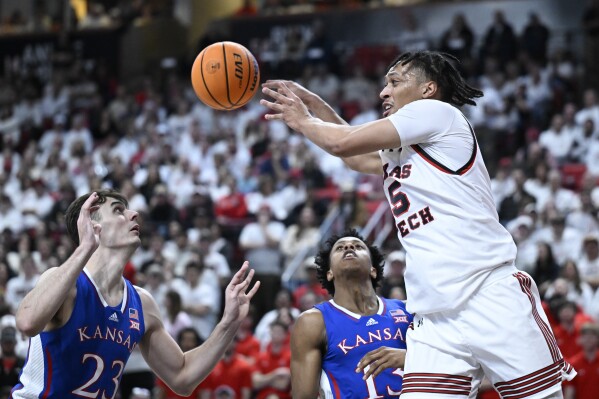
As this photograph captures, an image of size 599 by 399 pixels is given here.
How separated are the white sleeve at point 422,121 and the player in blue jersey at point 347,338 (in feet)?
4.74

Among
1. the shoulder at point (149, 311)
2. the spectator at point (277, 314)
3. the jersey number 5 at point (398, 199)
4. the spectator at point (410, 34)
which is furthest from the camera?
the spectator at point (410, 34)

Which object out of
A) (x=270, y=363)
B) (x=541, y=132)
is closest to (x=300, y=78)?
(x=541, y=132)

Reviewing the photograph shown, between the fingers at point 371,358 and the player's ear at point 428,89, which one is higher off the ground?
the player's ear at point 428,89

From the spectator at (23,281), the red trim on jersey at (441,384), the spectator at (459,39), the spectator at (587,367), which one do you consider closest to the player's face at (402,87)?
the red trim on jersey at (441,384)

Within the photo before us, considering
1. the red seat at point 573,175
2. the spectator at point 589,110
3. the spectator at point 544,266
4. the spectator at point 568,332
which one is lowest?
the spectator at point 568,332

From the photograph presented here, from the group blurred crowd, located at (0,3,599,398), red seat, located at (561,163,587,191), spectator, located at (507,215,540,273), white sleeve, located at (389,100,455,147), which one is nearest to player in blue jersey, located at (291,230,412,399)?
white sleeve, located at (389,100,455,147)

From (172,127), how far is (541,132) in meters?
6.90

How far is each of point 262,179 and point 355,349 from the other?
30.1 feet

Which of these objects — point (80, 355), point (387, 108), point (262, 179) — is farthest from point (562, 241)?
point (80, 355)

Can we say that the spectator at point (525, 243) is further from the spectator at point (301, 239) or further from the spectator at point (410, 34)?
the spectator at point (410, 34)

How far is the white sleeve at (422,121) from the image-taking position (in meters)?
4.66

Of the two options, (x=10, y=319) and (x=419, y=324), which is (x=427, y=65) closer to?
(x=419, y=324)

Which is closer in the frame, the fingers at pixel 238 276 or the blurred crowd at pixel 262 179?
the fingers at pixel 238 276

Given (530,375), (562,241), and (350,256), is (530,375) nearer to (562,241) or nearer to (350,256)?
(350,256)
